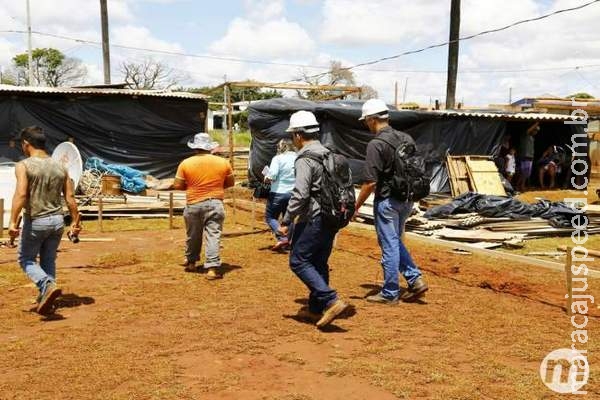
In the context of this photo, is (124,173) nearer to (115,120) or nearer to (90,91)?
(115,120)

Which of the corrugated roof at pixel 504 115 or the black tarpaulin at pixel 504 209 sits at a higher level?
the corrugated roof at pixel 504 115

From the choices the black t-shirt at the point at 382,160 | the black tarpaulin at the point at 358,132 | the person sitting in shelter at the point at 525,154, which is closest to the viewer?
the black t-shirt at the point at 382,160

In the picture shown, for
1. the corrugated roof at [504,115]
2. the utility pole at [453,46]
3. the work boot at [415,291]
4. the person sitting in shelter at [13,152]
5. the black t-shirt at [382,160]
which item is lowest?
the work boot at [415,291]

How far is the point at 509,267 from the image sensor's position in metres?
8.85

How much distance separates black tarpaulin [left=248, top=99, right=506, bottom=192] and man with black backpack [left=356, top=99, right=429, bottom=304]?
37.2 ft

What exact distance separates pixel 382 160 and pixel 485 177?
42.1 ft

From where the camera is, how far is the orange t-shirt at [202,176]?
772 centimetres

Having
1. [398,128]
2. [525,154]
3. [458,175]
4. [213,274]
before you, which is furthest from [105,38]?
[213,274]

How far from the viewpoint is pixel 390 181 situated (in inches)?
246

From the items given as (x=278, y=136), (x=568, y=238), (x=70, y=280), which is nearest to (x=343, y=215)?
(x=70, y=280)

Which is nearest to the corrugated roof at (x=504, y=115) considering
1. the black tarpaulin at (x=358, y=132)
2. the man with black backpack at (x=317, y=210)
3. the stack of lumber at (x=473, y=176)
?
A: the black tarpaulin at (x=358, y=132)

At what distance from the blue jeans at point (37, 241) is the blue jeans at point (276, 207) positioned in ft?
12.8

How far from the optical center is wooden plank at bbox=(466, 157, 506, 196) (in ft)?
58.7

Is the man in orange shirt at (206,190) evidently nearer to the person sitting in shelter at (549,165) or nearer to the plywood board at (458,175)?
the plywood board at (458,175)
